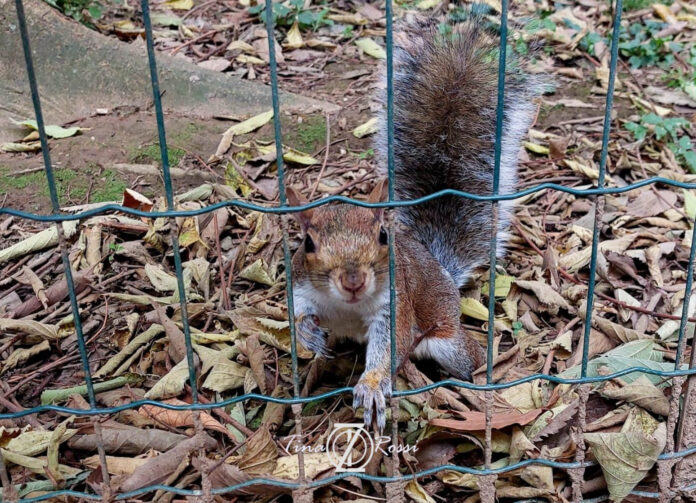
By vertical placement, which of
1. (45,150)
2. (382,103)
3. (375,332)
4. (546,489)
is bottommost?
(546,489)

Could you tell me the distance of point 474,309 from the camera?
102 inches

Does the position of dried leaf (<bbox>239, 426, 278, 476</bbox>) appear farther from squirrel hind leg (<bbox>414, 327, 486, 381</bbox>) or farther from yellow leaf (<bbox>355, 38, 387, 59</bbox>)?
yellow leaf (<bbox>355, 38, 387, 59</bbox>)

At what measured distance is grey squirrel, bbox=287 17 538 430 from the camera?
1983 millimetres

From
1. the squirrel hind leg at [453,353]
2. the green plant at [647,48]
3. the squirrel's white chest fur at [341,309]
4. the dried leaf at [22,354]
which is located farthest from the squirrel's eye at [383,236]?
the green plant at [647,48]

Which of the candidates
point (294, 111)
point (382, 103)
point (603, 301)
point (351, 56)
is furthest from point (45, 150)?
point (351, 56)

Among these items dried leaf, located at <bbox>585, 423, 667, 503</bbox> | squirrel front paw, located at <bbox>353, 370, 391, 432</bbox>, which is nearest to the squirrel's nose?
squirrel front paw, located at <bbox>353, 370, 391, 432</bbox>

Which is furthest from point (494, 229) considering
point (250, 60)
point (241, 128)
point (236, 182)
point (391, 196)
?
point (250, 60)

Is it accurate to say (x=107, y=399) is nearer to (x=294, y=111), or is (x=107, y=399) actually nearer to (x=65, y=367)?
(x=65, y=367)

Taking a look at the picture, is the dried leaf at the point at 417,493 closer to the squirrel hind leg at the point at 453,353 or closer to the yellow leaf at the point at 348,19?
the squirrel hind leg at the point at 453,353

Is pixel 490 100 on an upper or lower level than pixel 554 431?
upper

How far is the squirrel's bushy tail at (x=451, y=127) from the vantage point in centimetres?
241

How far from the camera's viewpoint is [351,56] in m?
4.18

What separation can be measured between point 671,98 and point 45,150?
10.5 ft

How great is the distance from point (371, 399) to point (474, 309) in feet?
2.40
